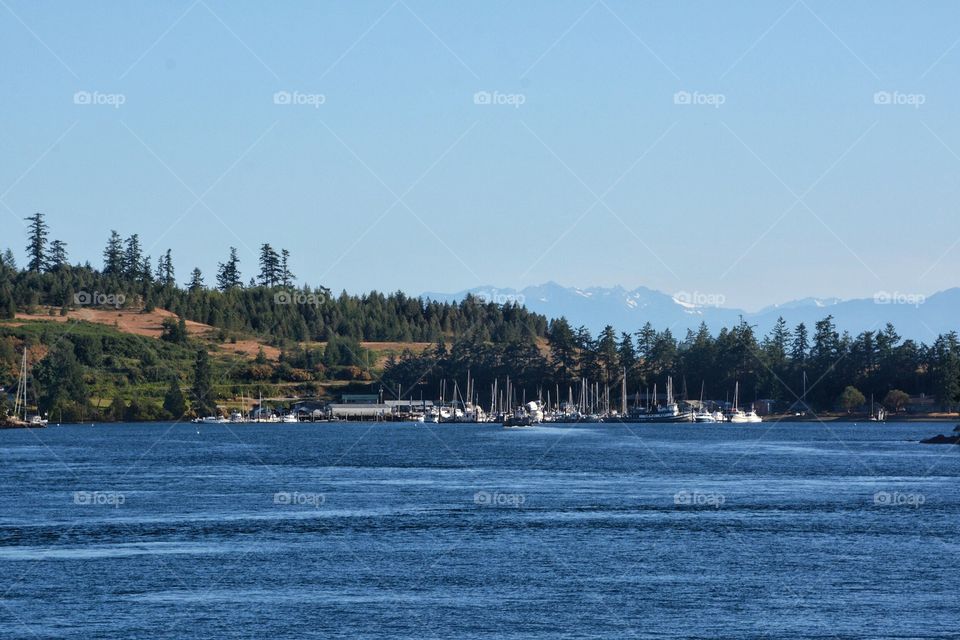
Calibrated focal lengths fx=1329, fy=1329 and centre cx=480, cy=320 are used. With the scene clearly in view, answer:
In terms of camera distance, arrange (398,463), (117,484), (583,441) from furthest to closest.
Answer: (583,441)
(398,463)
(117,484)

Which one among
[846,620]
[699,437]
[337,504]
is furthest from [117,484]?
[699,437]

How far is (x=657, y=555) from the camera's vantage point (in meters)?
60.2

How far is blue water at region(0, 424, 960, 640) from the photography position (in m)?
45.8

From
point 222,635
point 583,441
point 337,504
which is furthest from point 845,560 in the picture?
point 583,441

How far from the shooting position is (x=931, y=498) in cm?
8688

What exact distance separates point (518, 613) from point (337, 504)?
36.5 metres

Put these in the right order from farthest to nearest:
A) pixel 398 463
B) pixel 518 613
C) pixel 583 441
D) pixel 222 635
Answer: pixel 583 441
pixel 398 463
pixel 518 613
pixel 222 635

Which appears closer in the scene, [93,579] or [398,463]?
[93,579]

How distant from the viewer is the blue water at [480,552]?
45.8 m

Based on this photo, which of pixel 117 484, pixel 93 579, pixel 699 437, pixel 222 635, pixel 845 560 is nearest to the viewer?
pixel 222 635

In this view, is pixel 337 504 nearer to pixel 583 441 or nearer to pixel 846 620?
pixel 846 620

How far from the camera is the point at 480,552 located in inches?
2402

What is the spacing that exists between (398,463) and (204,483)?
1157 inches

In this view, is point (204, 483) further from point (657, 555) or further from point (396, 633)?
point (396, 633)
